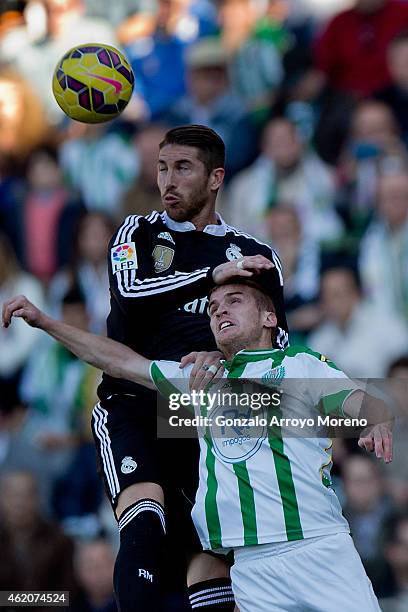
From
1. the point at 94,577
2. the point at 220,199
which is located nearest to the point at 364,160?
the point at 220,199

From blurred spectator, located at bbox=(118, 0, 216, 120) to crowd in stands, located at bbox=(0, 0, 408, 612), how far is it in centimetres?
2

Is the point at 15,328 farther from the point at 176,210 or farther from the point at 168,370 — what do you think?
the point at 168,370

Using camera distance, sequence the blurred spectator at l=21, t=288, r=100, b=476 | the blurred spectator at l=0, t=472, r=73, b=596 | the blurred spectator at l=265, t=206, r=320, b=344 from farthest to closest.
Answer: the blurred spectator at l=21, t=288, r=100, b=476 → the blurred spectator at l=265, t=206, r=320, b=344 → the blurred spectator at l=0, t=472, r=73, b=596

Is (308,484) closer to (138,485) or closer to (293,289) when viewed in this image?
(138,485)

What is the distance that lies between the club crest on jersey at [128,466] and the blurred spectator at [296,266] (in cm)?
463

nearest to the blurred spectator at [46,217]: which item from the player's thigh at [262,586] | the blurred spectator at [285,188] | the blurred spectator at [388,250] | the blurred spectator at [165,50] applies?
the blurred spectator at [165,50]

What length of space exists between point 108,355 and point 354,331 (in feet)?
15.2

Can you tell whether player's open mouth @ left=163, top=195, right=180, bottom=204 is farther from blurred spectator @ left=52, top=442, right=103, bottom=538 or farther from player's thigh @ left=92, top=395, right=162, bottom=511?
blurred spectator @ left=52, top=442, right=103, bottom=538

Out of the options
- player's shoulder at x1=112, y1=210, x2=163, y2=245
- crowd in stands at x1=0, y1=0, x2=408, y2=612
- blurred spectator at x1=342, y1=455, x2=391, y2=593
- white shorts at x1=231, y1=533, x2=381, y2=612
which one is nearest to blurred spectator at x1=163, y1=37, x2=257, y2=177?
crowd in stands at x1=0, y1=0, x2=408, y2=612

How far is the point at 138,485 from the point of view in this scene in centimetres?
674

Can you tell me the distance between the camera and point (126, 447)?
6883 mm

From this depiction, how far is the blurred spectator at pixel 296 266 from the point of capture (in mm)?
11367

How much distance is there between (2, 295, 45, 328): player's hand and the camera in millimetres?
6363

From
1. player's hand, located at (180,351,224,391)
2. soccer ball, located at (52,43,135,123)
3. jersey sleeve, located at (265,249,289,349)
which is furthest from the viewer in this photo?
soccer ball, located at (52,43,135,123)
